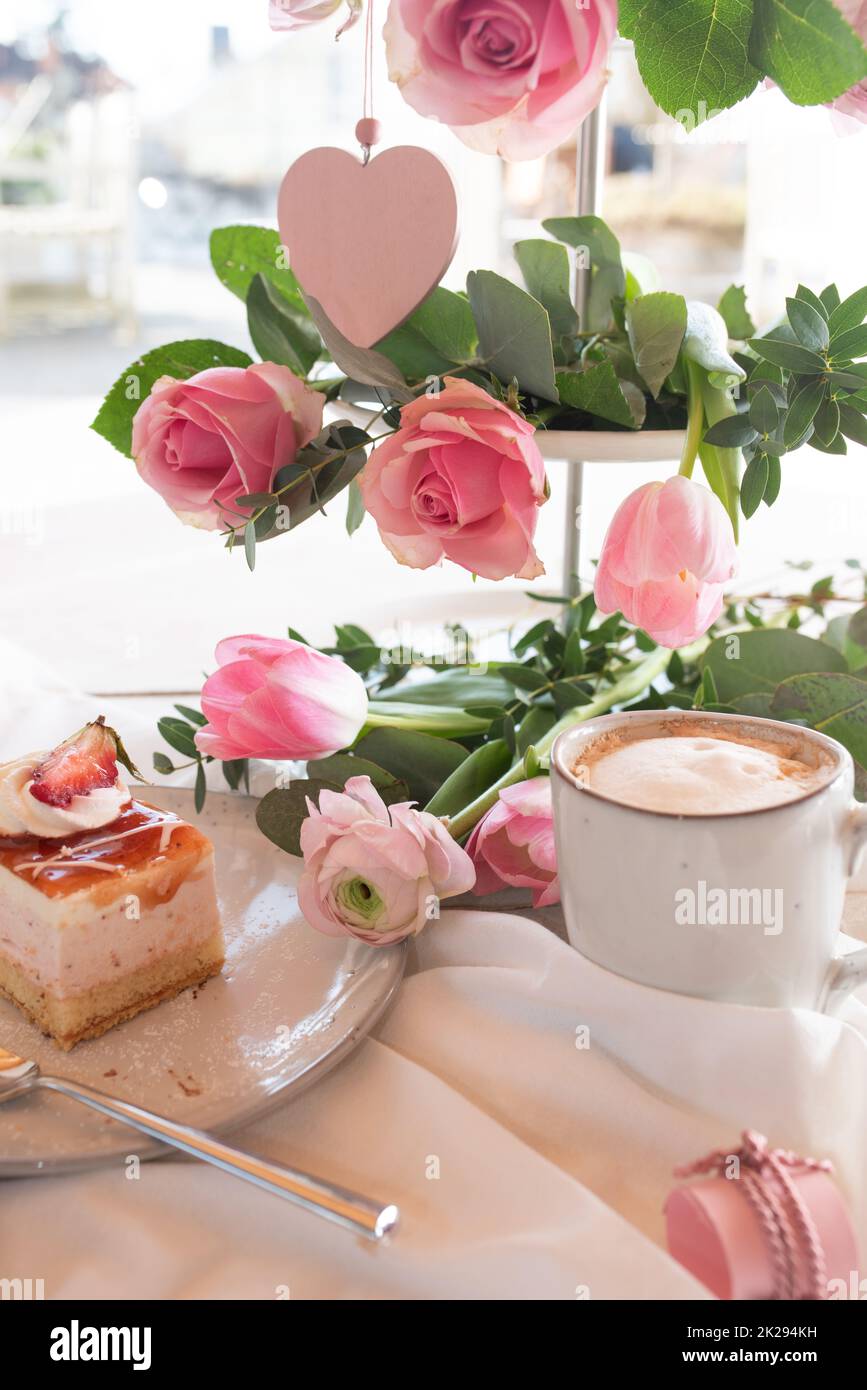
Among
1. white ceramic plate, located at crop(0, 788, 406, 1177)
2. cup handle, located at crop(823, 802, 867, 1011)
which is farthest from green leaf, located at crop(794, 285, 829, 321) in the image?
white ceramic plate, located at crop(0, 788, 406, 1177)

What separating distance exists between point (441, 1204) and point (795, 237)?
3520 millimetres

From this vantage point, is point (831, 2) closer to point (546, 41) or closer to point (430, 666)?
point (546, 41)

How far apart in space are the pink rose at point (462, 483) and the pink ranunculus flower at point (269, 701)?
0.22 feet

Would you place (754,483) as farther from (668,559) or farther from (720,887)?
(720,887)

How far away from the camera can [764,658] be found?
65cm

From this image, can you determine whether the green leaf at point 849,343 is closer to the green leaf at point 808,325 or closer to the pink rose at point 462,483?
the green leaf at point 808,325

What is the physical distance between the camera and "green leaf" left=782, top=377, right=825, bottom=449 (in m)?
0.52

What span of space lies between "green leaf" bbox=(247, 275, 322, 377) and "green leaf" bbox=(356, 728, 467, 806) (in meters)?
0.19

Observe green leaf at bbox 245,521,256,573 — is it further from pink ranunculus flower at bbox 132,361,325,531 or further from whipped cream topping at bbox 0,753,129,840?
whipped cream topping at bbox 0,753,129,840

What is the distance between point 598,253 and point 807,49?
20cm

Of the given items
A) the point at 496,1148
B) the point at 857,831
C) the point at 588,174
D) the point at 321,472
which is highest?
the point at 588,174

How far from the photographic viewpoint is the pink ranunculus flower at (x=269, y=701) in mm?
518

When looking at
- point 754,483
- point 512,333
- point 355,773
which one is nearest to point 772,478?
point 754,483
